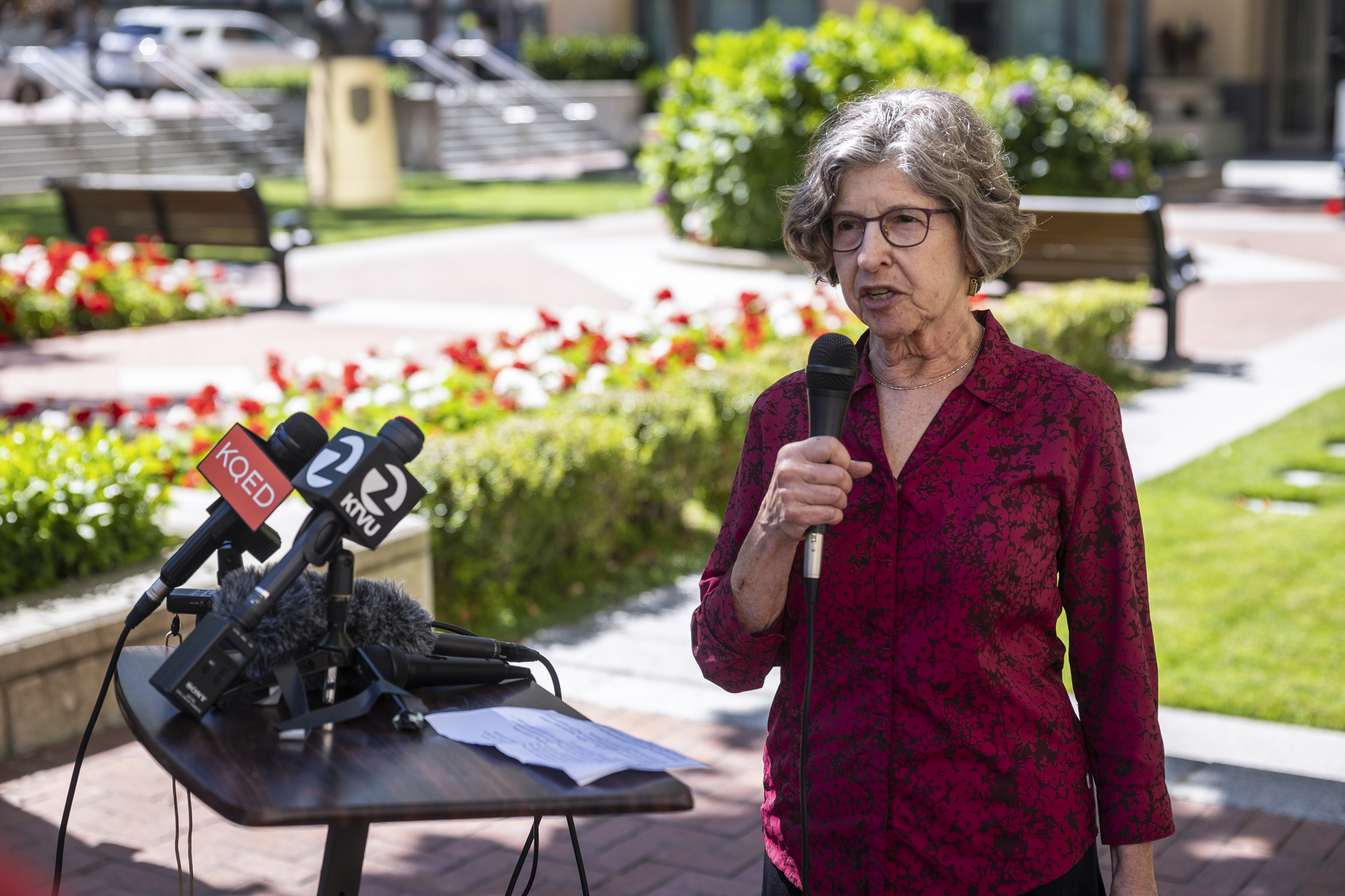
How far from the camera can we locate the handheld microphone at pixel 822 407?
1.89 metres

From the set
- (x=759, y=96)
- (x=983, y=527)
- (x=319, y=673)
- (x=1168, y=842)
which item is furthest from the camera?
(x=759, y=96)

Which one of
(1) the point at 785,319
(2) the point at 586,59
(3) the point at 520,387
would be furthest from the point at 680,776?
(2) the point at 586,59

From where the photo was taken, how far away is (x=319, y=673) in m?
1.90

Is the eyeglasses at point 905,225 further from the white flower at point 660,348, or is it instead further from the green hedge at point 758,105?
the green hedge at point 758,105

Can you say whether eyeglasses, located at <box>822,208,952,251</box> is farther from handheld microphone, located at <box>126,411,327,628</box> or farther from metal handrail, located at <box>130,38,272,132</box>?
metal handrail, located at <box>130,38,272,132</box>

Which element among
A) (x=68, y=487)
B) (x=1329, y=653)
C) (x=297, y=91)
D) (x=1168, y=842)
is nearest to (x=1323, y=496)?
(x=1329, y=653)

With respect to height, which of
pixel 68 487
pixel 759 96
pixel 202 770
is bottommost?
pixel 68 487

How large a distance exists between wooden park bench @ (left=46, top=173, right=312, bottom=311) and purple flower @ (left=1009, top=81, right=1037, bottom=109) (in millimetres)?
7292

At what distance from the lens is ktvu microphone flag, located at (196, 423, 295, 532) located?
185 centimetres

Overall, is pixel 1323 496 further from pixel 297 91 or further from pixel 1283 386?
pixel 297 91

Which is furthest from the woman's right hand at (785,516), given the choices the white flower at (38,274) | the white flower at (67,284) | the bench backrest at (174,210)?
the bench backrest at (174,210)

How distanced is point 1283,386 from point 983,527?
8346mm

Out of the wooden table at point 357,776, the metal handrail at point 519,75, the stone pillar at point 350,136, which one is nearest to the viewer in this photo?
the wooden table at point 357,776

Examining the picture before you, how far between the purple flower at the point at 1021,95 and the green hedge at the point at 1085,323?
16.4 ft
